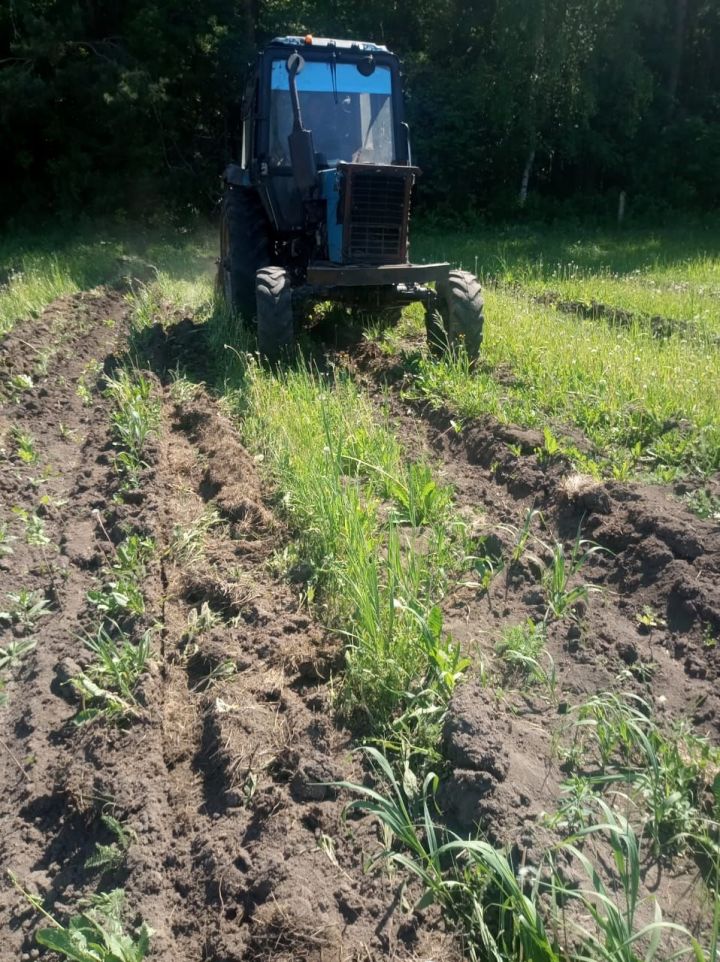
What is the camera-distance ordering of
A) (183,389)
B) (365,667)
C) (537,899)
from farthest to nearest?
(183,389)
(365,667)
(537,899)

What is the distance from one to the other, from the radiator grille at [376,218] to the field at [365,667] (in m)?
1.20

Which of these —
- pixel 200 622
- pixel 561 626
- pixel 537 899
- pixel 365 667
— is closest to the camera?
pixel 537 899

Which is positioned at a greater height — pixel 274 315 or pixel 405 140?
pixel 405 140

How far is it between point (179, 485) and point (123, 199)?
17272 mm

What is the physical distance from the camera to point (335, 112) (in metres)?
7.43

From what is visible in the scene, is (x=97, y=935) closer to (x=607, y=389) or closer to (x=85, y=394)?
(x=607, y=389)

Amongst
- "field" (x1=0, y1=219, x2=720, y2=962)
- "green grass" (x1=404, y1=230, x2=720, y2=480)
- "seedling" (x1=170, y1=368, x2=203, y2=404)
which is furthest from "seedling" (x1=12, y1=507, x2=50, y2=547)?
"green grass" (x1=404, y1=230, x2=720, y2=480)

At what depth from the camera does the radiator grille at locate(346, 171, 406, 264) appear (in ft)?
22.2

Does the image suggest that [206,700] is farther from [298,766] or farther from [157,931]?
[157,931]

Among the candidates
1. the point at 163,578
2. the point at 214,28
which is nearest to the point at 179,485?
the point at 163,578

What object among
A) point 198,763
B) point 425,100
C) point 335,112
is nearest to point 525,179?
point 425,100

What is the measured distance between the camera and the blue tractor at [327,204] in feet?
22.3

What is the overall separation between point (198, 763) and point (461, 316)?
4.77m

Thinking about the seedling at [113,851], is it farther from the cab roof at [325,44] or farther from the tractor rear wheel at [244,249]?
the cab roof at [325,44]
